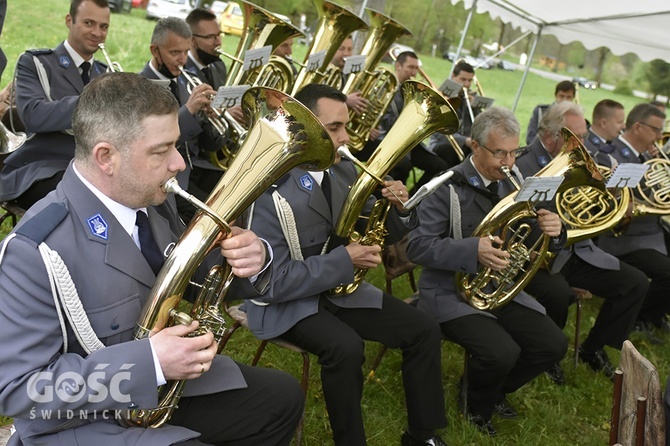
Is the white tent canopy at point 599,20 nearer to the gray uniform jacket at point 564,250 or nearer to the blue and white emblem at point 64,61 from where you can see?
the gray uniform jacket at point 564,250

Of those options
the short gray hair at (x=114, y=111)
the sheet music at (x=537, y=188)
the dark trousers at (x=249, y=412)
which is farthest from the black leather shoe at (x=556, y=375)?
the short gray hair at (x=114, y=111)

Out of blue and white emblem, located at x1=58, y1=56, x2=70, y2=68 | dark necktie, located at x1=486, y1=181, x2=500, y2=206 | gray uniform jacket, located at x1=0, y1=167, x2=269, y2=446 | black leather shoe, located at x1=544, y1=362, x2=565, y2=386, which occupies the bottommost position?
black leather shoe, located at x1=544, y1=362, x2=565, y2=386

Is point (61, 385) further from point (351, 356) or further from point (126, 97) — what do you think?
point (351, 356)

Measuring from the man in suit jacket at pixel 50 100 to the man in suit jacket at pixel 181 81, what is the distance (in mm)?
383

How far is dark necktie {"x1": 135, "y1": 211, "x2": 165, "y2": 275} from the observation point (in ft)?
7.24

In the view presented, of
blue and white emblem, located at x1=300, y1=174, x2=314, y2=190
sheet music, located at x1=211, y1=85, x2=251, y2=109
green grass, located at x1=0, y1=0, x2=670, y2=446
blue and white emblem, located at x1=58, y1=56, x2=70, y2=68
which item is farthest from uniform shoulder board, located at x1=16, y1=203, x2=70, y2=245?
blue and white emblem, located at x1=58, y1=56, x2=70, y2=68

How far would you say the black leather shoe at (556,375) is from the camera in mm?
4574

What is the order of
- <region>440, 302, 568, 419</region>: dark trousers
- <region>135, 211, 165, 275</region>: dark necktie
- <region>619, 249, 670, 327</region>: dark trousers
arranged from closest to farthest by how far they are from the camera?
<region>135, 211, 165, 275</region>: dark necktie
<region>440, 302, 568, 419</region>: dark trousers
<region>619, 249, 670, 327</region>: dark trousers

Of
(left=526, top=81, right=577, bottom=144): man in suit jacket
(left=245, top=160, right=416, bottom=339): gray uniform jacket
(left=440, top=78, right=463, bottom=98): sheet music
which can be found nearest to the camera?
(left=245, top=160, right=416, bottom=339): gray uniform jacket

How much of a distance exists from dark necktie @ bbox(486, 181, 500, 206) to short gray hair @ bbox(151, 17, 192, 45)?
7.46ft

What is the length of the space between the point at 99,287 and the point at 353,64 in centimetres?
385

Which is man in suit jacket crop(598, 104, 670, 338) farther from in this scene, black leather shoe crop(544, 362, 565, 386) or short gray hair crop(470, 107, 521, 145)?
short gray hair crop(470, 107, 521, 145)

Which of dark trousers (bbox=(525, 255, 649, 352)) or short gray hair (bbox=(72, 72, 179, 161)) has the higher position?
short gray hair (bbox=(72, 72, 179, 161))

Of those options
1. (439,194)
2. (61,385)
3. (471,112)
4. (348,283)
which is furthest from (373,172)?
(471,112)
